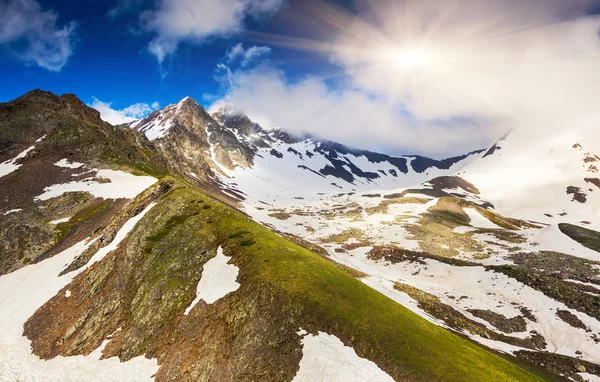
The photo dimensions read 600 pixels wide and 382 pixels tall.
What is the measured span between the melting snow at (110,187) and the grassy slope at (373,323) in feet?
142

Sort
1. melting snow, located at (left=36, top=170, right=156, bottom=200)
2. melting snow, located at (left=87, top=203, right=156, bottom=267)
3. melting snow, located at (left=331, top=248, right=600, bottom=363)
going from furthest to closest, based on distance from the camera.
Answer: melting snow, located at (left=36, top=170, right=156, bottom=200) → melting snow, located at (left=87, top=203, right=156, bottom=267) → melting snow, located at (left=331, top=248, right=600, bottom=363)

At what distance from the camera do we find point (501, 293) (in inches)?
1746

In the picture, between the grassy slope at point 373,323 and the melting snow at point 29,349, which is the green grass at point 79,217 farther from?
the grassy slope at point 373,323

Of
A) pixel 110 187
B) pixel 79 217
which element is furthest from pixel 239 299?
pixel 110 187

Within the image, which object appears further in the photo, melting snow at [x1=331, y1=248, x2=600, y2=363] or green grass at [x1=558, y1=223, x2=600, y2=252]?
green grass at [x1=558, y1=223, x2=600, y2=252]

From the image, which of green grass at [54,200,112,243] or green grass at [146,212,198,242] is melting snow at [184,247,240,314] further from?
green grass at [54,200,112,243]

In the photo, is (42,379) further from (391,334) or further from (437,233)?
(437,233)

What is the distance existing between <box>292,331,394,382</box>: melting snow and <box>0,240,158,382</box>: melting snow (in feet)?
44.5

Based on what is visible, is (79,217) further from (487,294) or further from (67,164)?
(487,294)

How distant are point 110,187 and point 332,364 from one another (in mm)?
67168

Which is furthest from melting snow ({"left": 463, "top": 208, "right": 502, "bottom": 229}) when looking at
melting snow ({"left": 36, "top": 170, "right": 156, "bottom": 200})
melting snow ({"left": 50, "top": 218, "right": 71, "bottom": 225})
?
melting snow ({"left": 50, "top": 218, "right": 71, "bottom": 225})

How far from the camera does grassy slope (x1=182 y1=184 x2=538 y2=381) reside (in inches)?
740

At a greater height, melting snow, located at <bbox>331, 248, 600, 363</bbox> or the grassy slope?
melting snow, located at <bbox>331, 248, 600, 363</bbox>

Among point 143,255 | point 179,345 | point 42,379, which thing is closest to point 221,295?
point 179,345
